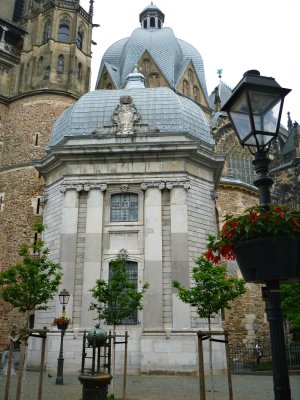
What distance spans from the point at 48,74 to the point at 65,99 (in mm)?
2783

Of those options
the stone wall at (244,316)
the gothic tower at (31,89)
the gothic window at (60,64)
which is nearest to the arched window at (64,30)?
the gothic tower at (31,89)

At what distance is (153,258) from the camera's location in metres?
18.6

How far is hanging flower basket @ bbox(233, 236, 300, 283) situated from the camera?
367cm

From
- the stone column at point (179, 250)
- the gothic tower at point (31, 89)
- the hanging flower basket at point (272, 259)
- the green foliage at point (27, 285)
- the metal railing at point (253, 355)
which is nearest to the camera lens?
the hanging flower basket at point (272, 259)

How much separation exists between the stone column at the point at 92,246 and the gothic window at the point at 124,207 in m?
0.64

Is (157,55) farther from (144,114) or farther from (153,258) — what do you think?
(153,258)

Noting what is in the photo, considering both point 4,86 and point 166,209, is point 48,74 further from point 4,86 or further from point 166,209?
point 166,209

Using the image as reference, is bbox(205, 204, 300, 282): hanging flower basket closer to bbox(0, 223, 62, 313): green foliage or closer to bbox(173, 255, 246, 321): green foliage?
bbox(173, 255, 246, 321): green foliage

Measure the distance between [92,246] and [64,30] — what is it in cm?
2279

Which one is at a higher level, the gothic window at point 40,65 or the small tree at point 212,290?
the gothic window at point 40,65

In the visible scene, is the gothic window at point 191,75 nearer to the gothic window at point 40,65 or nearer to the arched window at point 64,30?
the arched window at point 64,30

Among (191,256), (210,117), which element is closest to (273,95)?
(191,256)

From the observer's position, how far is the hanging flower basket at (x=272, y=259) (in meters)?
3.67

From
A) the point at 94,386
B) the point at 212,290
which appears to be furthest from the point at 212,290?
the point at 94,386
